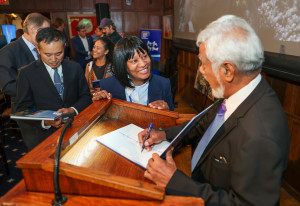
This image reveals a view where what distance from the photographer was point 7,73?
2.19 meters

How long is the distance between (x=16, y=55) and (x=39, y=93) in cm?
83

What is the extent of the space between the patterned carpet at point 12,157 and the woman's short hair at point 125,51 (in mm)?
2025

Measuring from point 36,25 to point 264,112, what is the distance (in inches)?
94.1

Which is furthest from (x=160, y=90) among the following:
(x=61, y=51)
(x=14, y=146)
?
(x=14, y=146)

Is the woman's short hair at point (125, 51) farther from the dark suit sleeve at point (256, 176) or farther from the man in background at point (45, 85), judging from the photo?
the dark suit sleeve at point (256, 176)

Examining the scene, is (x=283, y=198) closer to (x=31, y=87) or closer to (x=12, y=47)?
(x=31, y=87)

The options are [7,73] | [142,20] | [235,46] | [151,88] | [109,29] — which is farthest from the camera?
[142,20]

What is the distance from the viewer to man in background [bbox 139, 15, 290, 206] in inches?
30.2

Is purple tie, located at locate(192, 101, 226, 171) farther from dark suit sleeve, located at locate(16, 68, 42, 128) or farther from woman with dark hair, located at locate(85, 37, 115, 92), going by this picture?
woman with dark hair, located at locate(85, 37, 115, 92)

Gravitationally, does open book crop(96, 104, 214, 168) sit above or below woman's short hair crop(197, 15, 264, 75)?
below

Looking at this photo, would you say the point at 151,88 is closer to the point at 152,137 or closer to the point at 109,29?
the point at 152,137

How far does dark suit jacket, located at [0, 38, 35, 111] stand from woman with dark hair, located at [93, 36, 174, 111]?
0.94 m

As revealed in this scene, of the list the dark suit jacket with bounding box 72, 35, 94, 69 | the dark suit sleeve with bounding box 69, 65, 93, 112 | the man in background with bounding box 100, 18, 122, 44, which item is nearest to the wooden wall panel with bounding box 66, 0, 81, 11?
the dark suit jacket with bounding box 72, 35, 94, 69

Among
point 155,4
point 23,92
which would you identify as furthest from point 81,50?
point 155,4
